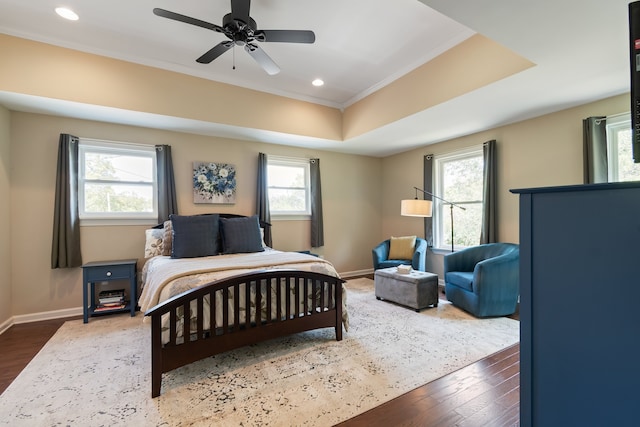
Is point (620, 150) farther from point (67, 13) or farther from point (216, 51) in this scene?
point (67, 13)

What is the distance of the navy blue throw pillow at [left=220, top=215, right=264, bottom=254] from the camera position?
145 inches

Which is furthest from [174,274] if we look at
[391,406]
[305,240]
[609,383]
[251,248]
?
[305,240]

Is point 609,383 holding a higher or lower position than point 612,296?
lower

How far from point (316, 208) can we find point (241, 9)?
3.48m

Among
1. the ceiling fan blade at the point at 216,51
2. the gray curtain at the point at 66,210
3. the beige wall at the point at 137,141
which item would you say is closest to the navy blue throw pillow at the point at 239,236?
the beige wall at the point at 137,141

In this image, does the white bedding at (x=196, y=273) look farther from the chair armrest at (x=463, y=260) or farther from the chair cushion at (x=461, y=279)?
the chair armrest at (x=463, y=260)

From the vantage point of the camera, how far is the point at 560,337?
113 cm

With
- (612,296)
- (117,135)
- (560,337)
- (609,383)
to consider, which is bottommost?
(609,383)

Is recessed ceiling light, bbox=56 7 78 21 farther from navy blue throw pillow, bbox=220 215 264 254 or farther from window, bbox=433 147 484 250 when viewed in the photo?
window, bbox=433 147 484 250

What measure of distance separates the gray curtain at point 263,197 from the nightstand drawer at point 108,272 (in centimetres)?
191

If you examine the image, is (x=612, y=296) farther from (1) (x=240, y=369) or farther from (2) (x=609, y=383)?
(1) (x=240, y=369)

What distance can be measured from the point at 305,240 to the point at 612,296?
454 cm

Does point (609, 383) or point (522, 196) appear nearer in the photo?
point (609, 383)

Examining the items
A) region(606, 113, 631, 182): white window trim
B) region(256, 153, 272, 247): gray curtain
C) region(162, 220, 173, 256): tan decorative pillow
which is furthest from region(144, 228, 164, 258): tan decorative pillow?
region(606, 113, 631, 182): white window trim
